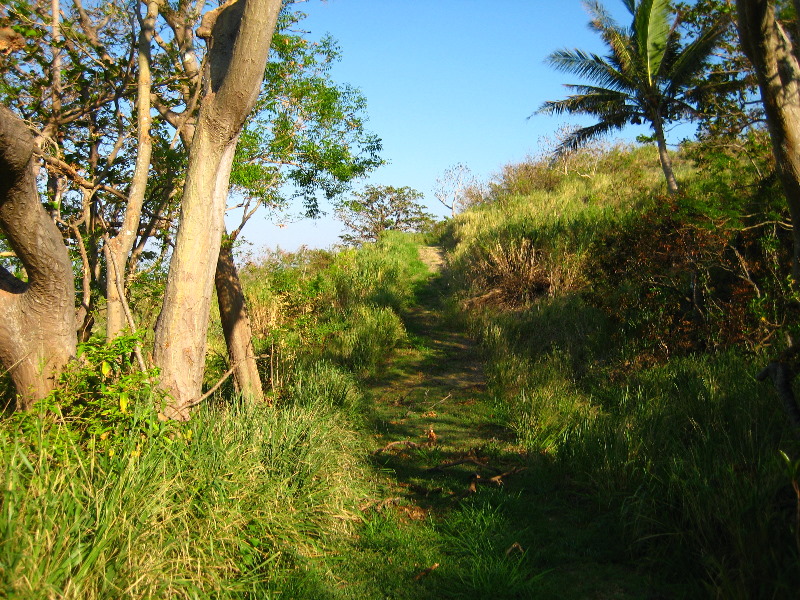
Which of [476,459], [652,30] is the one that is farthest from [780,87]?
[652,30]

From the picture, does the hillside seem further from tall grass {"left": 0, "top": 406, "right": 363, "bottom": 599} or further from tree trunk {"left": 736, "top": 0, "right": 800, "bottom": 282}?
tree trunk {"left": 736, "top": 0, "right": 800, "bottom": 282}

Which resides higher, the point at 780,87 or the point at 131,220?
the point at 780,87

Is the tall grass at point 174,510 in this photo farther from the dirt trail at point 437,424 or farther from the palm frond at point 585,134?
the palm frond at point 585,134

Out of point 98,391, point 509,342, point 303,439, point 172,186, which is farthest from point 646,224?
point 98,391

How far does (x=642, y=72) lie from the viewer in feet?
53.1

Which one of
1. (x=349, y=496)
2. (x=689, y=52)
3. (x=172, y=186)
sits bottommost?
(x=349, y=496)

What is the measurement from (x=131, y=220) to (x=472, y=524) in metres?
3.89

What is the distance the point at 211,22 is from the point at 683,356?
21.3ft

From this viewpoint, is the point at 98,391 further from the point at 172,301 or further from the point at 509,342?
the point at 509,342

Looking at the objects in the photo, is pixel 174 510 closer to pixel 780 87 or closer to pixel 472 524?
pixel 472 524

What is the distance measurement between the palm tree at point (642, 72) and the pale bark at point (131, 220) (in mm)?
13287

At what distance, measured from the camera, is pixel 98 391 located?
13.2 ft

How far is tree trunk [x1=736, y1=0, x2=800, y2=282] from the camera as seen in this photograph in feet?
14.6

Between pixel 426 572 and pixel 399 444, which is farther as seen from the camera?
pixel 399 444
